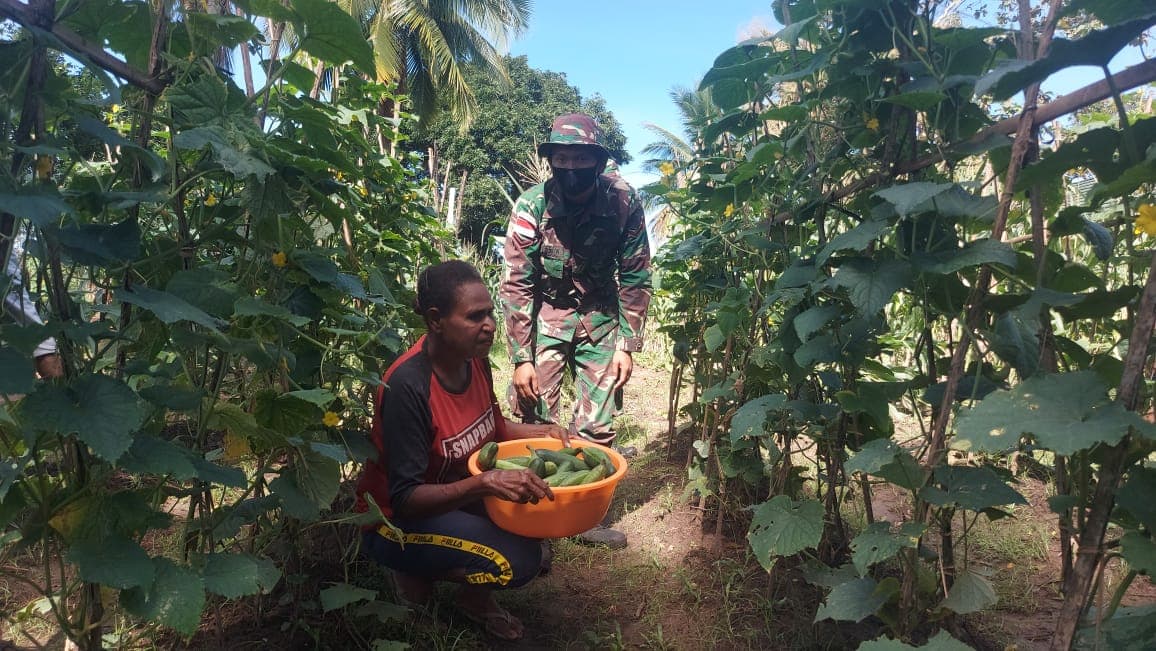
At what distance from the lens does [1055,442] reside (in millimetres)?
1020

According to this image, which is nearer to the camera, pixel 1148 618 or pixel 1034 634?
pixel 1148 618

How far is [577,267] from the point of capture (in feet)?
11.4

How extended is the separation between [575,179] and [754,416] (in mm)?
1744

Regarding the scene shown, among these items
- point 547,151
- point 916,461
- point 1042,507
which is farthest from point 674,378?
point 916,461

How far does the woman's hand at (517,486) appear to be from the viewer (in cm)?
202

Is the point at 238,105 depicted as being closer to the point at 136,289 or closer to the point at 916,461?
the point at 136,289

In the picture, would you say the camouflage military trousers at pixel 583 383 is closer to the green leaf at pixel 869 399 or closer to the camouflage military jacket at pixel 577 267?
the camouflage military jacket at pixel 577 267

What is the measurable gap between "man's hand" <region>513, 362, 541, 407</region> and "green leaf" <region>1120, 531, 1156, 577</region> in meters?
2.43

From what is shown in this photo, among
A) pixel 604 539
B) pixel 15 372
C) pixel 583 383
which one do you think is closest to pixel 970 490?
pixel 15 372

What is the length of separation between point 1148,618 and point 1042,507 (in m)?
2.61

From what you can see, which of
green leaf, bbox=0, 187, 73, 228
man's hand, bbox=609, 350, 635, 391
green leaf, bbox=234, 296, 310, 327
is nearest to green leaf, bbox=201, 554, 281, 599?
green leaf, bbox=234, 296, 310, 327

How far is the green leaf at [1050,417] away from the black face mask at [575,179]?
2.38 meters

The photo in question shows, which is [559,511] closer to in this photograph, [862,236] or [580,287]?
[862,236]

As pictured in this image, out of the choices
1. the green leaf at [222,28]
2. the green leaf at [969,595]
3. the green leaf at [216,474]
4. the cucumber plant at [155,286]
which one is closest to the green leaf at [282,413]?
the cucumber plant at [155,286]
